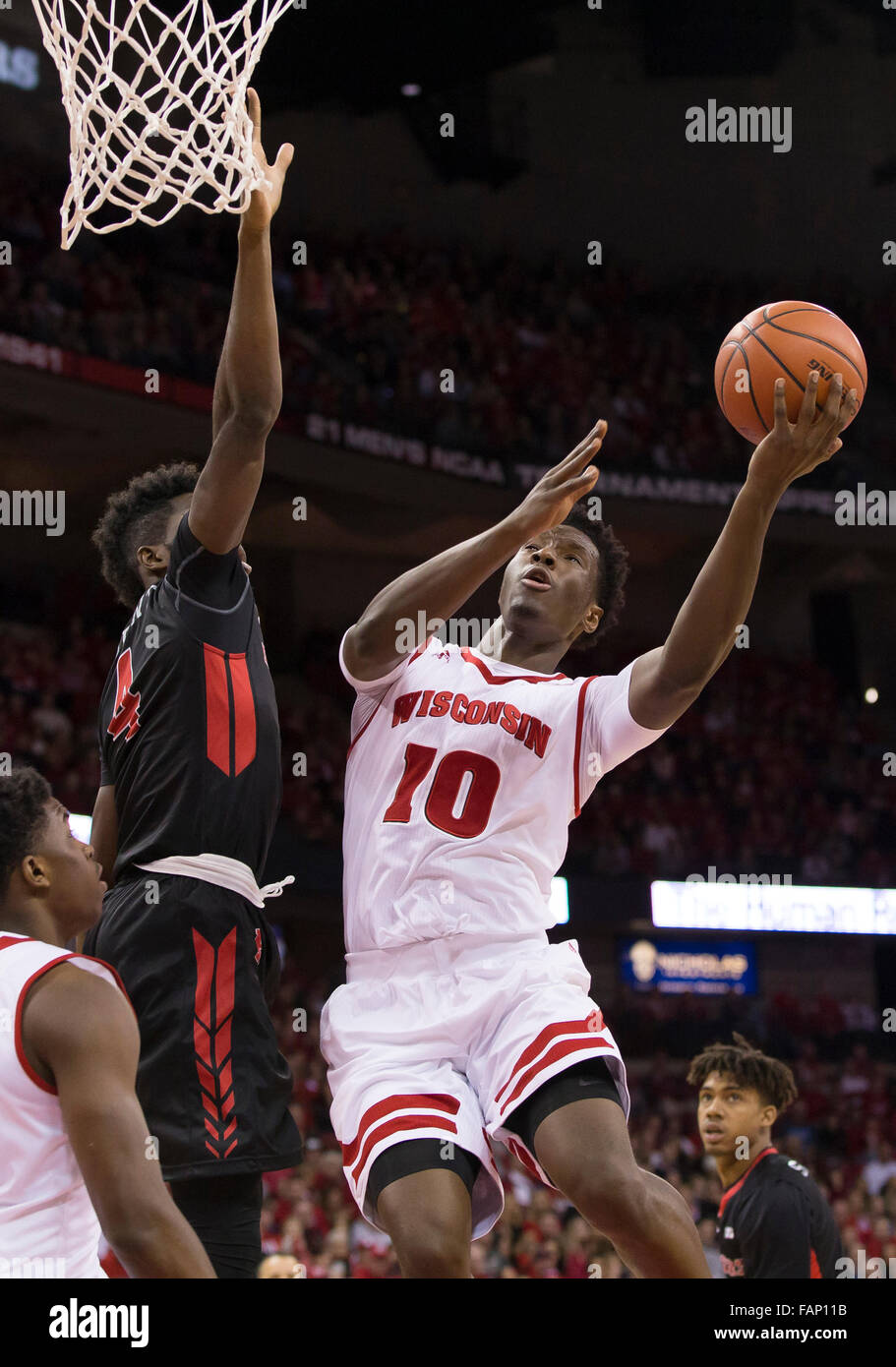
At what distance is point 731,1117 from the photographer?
5.45 m

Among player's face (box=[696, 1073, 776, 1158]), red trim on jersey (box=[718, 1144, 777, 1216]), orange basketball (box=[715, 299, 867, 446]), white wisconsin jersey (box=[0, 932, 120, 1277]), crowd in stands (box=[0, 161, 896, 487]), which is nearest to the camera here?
white wisconsin jersey (box=[0, 932, 120, 1277])

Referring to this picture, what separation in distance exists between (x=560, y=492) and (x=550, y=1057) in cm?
122

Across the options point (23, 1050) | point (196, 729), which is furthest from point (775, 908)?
point (23, 1050)

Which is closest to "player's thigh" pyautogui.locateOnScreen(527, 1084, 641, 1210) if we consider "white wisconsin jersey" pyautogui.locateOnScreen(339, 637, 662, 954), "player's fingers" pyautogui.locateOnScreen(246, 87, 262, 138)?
"white wisconsin jersey" pyautogui.locateOnScreen(339, 637, 662, 954)

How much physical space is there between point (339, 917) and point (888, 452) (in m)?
8.17

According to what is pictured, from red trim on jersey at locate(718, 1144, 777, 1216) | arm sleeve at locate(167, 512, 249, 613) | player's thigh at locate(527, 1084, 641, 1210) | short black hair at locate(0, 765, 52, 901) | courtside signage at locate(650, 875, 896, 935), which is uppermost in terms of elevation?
courtside signage at locate(650, 875, 896, 935)

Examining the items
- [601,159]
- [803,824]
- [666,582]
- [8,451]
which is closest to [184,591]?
[8,451]

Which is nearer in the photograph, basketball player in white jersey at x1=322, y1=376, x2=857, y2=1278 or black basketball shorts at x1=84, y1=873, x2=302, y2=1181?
black basketball shorts at x1=84, y1=873, x2=302, y2=1181

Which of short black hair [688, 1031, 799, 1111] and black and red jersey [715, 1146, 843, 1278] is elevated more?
short black hair [688, 1031, 799, 1111]

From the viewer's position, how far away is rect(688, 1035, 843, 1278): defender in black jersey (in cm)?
503

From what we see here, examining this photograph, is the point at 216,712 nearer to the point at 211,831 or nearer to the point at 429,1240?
the point at 211,831

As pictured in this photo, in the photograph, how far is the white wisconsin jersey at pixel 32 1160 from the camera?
229 centimetres

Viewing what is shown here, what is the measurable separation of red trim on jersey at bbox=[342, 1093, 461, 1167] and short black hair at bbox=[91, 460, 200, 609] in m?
1.31

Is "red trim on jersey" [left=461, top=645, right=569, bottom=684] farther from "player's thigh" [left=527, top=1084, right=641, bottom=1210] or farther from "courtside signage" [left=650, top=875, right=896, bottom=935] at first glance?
"courtside signage" [left=650, top=875, right=896, bottom=935]
